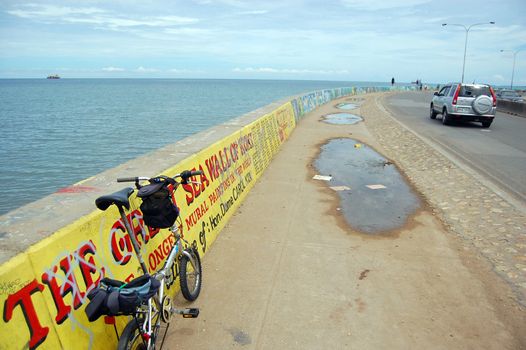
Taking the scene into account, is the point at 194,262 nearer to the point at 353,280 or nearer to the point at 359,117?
the point at 353,280

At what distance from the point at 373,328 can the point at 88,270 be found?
9.62ft

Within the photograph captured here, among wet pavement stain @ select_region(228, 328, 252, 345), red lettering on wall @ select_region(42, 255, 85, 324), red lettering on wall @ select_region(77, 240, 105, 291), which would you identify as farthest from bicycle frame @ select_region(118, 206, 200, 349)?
wet pavement stain @ select_region(228, 328, 252, 345)

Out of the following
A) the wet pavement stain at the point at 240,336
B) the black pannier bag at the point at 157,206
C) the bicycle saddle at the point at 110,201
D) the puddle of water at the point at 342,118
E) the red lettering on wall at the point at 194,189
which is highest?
the bicycle saddle at the point at 110,201

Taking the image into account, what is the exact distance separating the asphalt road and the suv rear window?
1.55 meters

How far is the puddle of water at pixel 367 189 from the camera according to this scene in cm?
730

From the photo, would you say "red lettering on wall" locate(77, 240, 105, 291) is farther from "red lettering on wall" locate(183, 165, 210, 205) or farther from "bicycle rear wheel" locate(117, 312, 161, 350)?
"red lettering on wall" locate(183, 165, 210, 205)

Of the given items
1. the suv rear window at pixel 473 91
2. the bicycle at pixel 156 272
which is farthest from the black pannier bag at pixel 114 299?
the suv rear window at pixel 473 91

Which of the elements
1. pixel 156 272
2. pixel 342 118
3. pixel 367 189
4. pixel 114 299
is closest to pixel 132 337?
pixel 114 299

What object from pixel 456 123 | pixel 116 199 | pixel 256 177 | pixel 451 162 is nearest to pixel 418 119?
pixel 456 123

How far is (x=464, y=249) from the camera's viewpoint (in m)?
6.05

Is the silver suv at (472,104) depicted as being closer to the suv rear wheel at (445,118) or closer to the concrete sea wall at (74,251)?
the suv rear wheel at (445,118)

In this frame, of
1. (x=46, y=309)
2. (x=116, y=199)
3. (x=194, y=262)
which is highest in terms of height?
(x=116, y=199)

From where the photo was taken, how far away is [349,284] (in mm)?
5035

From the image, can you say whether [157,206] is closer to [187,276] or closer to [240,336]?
[187,276]
